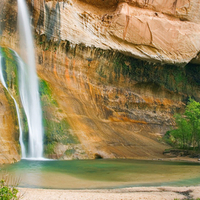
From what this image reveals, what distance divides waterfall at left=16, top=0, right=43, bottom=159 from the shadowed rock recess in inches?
24.0

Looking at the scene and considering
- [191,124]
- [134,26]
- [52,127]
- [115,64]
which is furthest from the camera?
[115,64]

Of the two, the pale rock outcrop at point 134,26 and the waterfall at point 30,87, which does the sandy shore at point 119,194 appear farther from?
the pale rock outcrop at point 134,26

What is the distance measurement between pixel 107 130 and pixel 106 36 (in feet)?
34.0

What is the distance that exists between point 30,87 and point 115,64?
1144cm

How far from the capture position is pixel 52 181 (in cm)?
880

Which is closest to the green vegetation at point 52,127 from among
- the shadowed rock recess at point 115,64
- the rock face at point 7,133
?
the shadowed rock recess at point 115,64

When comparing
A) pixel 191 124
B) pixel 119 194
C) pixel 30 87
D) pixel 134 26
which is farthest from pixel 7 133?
pixel 134 26

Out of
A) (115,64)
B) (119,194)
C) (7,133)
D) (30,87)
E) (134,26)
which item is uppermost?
(134,26)

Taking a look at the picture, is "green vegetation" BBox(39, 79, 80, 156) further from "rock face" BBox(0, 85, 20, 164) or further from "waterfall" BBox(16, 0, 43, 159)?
"rock face" BBox(0, 85, 20, 164)

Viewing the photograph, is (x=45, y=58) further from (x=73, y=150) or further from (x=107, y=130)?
(x=73, y=150)

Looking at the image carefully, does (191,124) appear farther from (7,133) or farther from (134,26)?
(7,133)

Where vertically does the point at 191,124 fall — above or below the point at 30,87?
below

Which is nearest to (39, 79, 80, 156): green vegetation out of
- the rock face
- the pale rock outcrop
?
the rock face

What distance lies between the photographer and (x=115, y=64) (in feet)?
90.7
